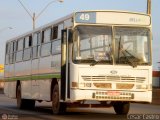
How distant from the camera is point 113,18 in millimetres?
18562

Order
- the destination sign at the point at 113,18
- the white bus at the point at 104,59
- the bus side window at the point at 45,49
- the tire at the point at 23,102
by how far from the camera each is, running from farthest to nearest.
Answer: the tire at the point at 23,102, the bus side window at the point at 45,49, the destination sign at the point at 113,18, the white bus at the point at 104,59

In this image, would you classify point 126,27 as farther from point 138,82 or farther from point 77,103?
point 77,103

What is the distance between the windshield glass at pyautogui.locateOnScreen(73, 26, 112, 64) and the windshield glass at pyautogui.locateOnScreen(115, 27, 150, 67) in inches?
13.2

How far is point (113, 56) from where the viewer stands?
18.1 meters

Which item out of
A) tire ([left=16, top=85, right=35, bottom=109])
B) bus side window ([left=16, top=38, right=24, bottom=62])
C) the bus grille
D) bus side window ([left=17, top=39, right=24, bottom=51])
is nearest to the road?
the bus grille

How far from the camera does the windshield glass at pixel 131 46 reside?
717 inches

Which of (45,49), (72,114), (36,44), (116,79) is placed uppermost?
(36,44)

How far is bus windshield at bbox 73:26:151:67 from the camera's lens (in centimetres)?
1802

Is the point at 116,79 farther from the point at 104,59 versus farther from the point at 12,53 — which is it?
the point at 12,53

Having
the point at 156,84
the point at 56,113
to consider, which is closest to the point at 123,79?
the point at 56,113

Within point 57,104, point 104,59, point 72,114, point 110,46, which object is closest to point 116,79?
point 104,59

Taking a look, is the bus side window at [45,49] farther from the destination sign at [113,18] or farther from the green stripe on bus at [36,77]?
the destination sign at [113,18]

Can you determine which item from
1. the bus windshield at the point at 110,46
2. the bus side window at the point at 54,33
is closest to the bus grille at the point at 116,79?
the bus windshield at the point at 110,46

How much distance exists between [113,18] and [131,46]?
44.1 inches
